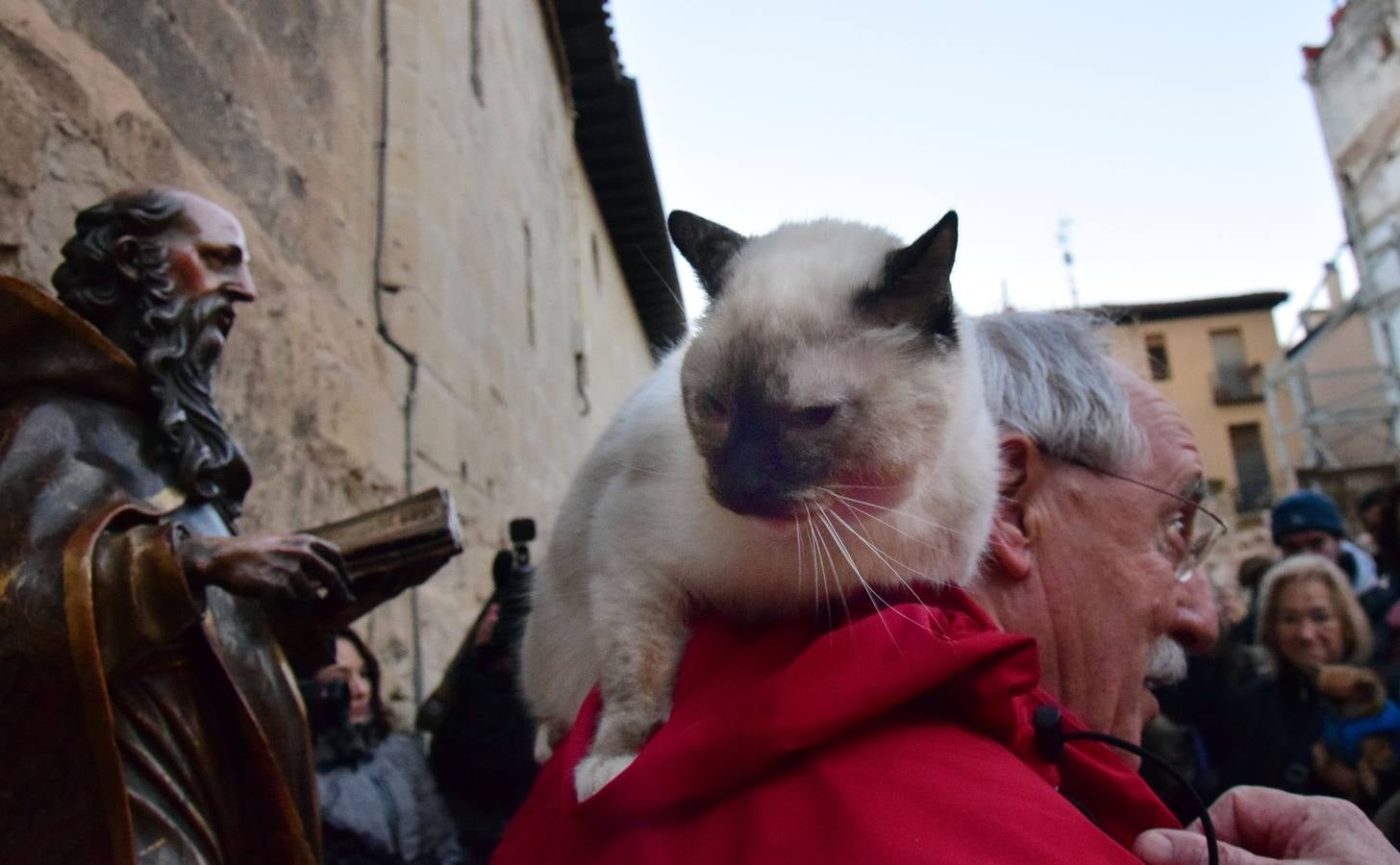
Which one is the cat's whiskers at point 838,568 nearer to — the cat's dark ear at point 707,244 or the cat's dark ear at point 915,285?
the cat's dark ear at point 915,285

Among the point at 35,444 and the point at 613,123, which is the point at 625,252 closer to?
the point at 613,123

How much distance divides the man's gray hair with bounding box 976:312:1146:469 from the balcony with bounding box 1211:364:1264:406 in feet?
93.0

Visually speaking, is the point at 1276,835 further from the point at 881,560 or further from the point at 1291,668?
the point at 1291,668

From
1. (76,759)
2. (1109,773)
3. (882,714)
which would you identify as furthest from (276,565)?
(1109,773)

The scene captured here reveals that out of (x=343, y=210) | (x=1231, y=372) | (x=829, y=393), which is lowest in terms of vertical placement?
(x=829, y=393)

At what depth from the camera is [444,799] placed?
3328 millimetres

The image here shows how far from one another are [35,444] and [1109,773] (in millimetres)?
1565

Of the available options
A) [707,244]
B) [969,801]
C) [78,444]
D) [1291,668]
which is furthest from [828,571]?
[1291,668]

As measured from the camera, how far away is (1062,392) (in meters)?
1.55

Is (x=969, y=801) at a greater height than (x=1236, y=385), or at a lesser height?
lesser

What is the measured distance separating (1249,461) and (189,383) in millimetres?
29821

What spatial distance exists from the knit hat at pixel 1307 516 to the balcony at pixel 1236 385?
2496cm

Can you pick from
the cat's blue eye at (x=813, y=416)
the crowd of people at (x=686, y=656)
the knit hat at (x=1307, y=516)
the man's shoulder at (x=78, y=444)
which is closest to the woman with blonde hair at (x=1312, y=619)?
the knit hat at (x=1307, y=516)

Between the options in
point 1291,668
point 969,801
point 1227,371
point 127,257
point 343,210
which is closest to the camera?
point 969,801
